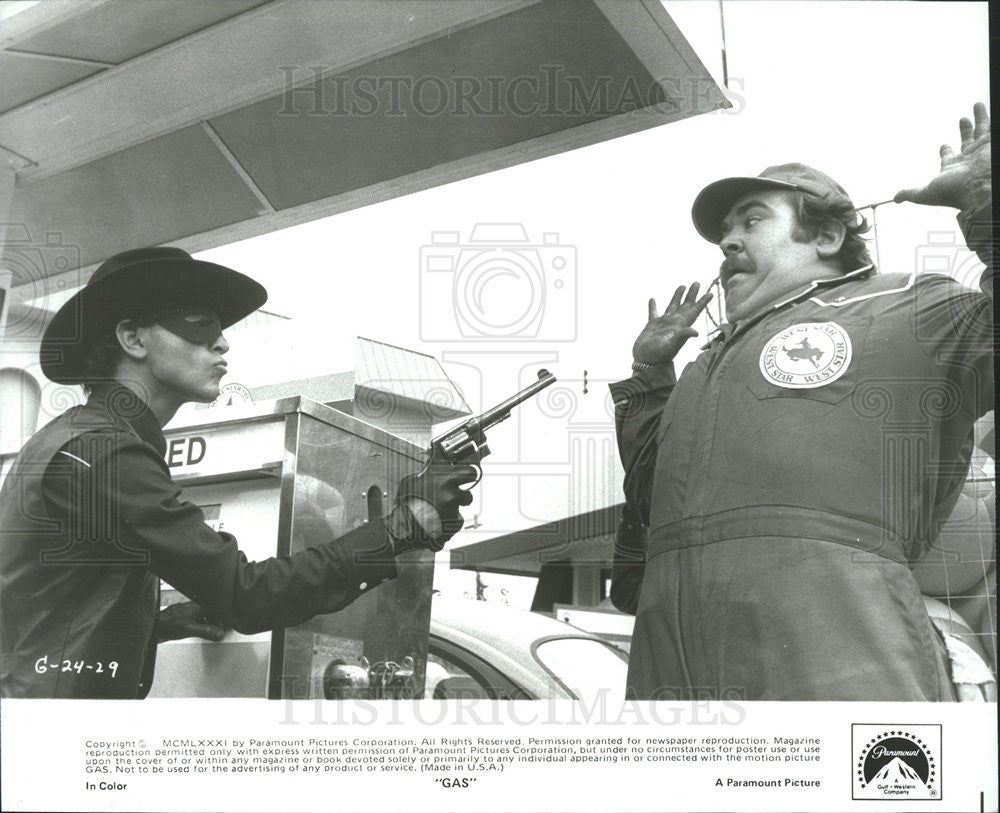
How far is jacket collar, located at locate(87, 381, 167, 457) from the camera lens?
2.49 m

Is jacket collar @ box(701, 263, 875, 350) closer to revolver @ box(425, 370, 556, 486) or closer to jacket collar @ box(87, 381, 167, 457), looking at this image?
revolver @ box(425, 370, 556, 486)

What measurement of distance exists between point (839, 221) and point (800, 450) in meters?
0.50

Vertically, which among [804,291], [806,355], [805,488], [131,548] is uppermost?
[804,291]

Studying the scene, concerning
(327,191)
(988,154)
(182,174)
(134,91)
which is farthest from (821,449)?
(134,91)

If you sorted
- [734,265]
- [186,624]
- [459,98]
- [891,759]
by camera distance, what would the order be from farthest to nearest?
[459,98], [734,265], [186,624], [891,759]

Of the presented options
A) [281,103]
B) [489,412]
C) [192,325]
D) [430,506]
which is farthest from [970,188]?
[192,325]

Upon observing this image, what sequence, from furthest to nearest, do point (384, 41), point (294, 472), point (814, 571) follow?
point (384, 41) → point (294, 472) → point (814, 571)

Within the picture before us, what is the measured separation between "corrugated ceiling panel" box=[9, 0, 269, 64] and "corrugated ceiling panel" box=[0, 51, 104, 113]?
2cm

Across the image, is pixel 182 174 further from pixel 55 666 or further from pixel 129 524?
pixel 55 666

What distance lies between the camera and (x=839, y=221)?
250 cm

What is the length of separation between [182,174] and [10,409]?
63 centimetres

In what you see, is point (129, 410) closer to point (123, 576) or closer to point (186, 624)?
point (123, 576)

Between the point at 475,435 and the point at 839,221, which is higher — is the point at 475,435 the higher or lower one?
the lower one

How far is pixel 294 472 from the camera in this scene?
2436 mm
